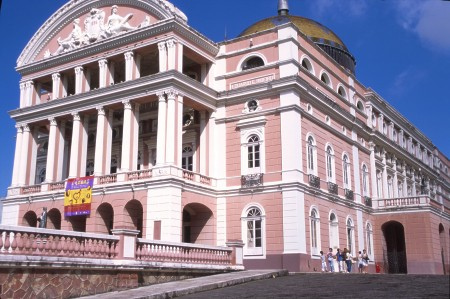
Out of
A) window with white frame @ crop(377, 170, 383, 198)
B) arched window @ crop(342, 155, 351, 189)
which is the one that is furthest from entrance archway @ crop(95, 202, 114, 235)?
window with white frame @ crop(377, 170, 383, 198)

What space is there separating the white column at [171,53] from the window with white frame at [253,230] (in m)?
8.52

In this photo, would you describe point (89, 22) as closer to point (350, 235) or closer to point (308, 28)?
point (308, 28)

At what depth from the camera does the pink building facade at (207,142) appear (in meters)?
27.4

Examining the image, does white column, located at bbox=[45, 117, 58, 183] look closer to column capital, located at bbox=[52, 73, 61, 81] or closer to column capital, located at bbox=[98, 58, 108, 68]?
column capital, located at bbox=[52, 73, 61, 81]

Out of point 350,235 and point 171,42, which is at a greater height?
point 171,42

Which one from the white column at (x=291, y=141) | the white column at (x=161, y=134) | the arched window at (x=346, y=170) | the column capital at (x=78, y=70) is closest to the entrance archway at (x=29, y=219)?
the column capital at (x=78, y=70)

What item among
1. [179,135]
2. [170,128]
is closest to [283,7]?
[179,135]

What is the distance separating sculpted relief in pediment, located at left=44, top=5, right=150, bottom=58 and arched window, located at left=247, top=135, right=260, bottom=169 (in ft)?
28.8

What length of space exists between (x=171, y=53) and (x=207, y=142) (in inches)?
208

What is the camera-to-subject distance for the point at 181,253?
20125 millimetres

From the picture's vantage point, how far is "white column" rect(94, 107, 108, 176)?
97.5 feet

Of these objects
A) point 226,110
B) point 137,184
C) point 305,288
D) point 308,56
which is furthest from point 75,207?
point 305,288

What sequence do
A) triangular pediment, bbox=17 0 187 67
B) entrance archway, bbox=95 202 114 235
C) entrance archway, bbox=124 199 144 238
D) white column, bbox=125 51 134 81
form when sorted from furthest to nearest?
triangular pediment, bbox=17 0 187 67
white column, bbox=125 51 134 81
entrance archway, bbox=95 202 114 235
entrance archway, bbox=124 199 144 238

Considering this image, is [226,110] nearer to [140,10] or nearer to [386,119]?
[140,10]
